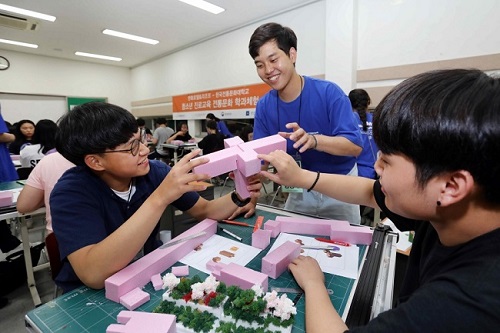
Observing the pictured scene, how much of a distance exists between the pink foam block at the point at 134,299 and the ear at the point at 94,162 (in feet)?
1.82

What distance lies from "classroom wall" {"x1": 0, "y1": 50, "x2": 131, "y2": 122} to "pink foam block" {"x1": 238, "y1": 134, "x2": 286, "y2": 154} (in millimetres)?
10190

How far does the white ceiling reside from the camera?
5102 mm

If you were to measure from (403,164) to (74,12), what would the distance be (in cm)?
677

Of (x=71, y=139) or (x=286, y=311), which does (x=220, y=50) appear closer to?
(x=71, y=139)

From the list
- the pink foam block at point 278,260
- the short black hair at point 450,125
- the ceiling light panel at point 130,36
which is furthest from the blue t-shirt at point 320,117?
the ceiling light panel at point 130,36

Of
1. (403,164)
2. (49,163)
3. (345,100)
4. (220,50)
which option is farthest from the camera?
(220,50)

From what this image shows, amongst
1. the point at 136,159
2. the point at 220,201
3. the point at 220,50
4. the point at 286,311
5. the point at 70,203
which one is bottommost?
the point at 286,311

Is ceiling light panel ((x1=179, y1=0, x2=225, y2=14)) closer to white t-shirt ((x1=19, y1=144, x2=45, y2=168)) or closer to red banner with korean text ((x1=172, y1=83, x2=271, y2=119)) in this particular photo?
red banner with korean text ((x1=172, y1=83, x2=271, y2=119))

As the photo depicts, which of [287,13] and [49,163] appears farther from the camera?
[287,13]

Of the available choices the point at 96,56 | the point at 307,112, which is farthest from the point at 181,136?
the point at 307,112

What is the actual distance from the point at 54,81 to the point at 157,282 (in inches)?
416

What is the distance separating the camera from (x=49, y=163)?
1.98m

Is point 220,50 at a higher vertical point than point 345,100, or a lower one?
higher

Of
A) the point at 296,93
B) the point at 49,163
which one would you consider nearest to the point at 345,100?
the point at 296,93
